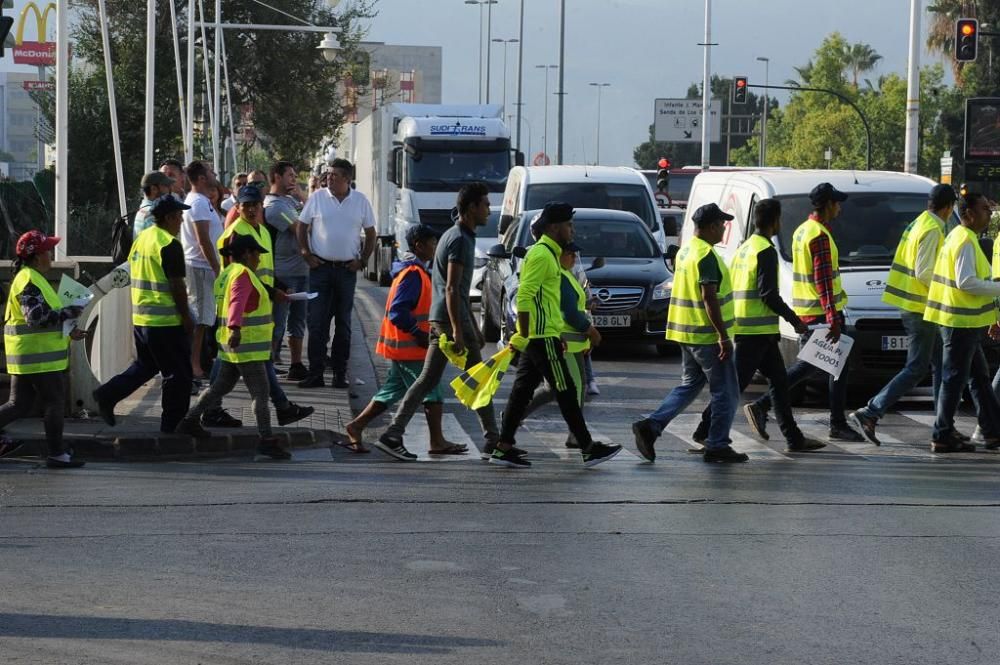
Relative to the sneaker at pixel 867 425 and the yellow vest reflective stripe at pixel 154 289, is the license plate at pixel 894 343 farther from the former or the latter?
the yellow vest reflective stripe at pixel 154 289

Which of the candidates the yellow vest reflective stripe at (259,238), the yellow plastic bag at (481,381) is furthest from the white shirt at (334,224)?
the yellow plastic bag at (481,381)

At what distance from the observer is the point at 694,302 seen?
34.6ft

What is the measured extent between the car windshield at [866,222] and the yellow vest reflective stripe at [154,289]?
583 centimetres

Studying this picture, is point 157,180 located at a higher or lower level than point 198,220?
higher

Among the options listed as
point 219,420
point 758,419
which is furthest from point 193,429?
point 758,419

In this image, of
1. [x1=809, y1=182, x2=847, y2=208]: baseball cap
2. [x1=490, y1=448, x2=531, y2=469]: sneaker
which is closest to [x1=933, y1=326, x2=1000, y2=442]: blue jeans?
[x1=809, y1=182, x2=847, y2=208]: baseball cap

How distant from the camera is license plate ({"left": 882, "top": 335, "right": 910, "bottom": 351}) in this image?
13359 millimetres

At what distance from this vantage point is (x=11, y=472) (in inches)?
396

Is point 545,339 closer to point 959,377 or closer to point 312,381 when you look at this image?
point 959,377

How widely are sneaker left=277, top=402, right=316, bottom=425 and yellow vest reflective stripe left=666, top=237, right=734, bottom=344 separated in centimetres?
268

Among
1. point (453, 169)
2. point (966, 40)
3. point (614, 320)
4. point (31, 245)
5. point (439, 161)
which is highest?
point (966, 40)

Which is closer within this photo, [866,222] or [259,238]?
[259,238]

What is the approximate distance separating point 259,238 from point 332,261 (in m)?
2.57

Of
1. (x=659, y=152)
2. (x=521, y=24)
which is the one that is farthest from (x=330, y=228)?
(x=659, y=152)
